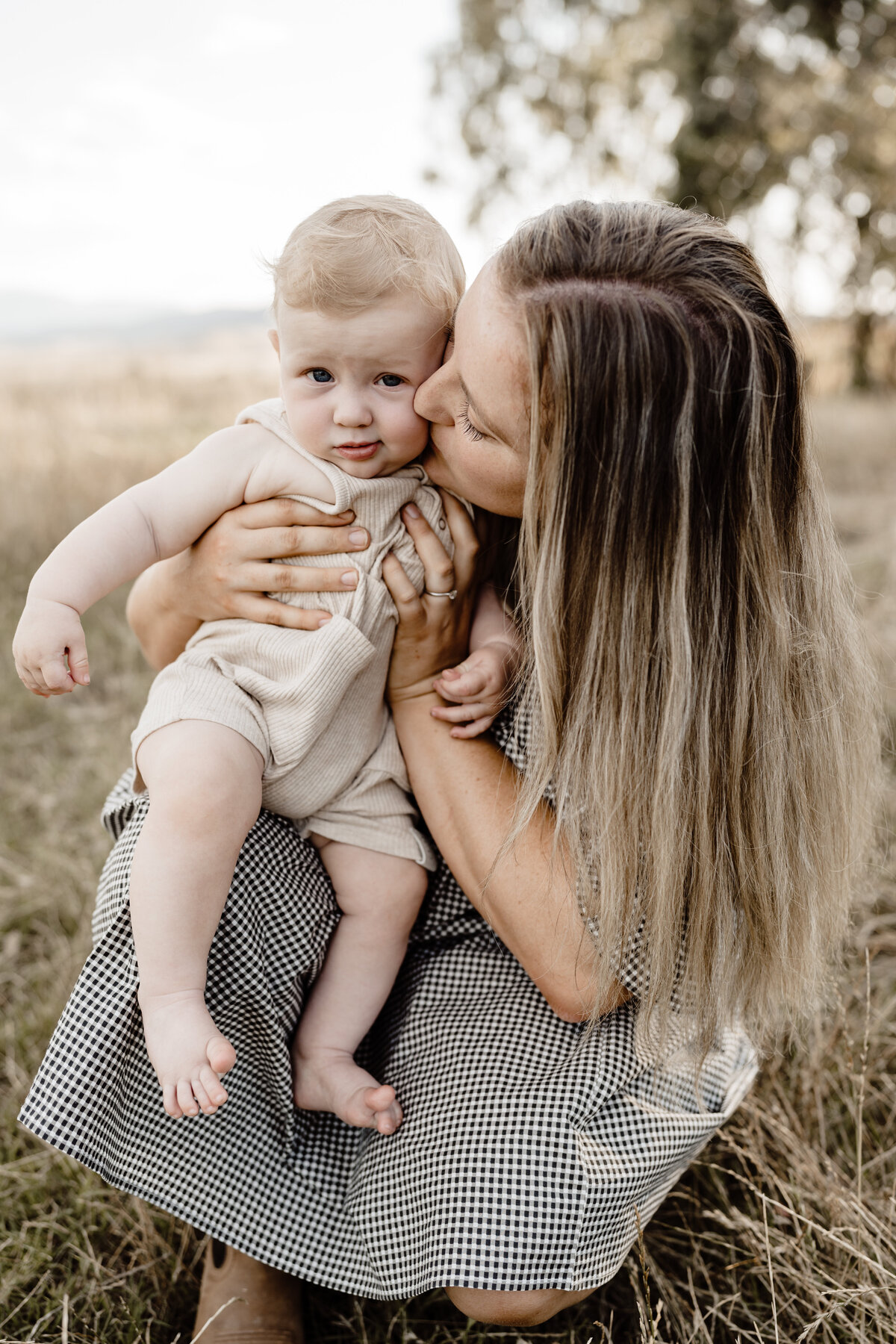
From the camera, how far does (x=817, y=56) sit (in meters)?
11.3

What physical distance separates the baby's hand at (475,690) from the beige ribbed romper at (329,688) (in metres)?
0.13

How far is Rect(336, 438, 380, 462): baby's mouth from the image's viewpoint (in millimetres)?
1520

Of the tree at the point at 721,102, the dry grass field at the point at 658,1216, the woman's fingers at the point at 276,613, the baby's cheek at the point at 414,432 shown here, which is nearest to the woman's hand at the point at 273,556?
the woman's fingers at the point at 276,613

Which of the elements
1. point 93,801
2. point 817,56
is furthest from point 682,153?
point 93,801

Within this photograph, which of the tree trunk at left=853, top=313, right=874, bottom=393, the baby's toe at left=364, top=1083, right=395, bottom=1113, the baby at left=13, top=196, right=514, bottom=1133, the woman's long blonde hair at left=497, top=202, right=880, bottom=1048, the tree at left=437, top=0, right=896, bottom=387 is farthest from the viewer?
the tree trunk at left=853, top=313, right=874, bottom=393

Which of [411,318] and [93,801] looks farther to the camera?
[93,801]

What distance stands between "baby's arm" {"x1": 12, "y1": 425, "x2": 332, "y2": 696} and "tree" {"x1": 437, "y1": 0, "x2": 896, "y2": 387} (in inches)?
355

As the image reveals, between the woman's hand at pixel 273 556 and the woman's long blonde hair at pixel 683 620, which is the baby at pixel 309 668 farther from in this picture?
the woman's long blonde hair at pixel 683 620

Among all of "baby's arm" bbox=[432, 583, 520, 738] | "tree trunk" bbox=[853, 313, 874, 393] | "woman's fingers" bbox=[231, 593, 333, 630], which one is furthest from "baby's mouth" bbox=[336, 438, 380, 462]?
"tree trunk" bbox=[853, 313, 874, 393]

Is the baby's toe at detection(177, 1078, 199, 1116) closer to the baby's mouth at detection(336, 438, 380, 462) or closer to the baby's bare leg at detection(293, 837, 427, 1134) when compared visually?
the baby's bare leg at detection(293, 837, 427, 1134)

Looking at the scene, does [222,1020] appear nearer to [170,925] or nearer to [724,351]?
[170,925]

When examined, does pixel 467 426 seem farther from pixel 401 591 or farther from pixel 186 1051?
pixel 186 1051

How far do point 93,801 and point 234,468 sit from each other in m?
1.96

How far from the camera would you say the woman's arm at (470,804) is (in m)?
1.45
